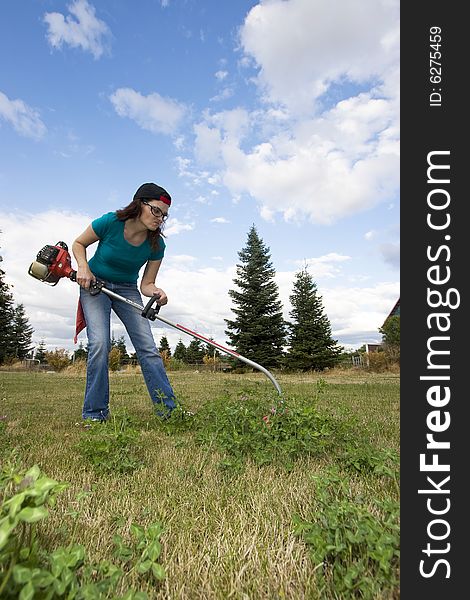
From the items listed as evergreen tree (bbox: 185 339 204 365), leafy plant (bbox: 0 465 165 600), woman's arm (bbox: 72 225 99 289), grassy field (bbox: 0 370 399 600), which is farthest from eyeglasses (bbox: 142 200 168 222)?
evergreen tree (bbox: 185 339 204 365)

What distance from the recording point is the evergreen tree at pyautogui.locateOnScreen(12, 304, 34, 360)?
4603cm

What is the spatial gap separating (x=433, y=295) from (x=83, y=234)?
3.47 metres

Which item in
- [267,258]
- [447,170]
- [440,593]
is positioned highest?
[267,258]

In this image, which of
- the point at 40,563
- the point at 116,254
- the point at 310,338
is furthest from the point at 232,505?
the point at 310,338

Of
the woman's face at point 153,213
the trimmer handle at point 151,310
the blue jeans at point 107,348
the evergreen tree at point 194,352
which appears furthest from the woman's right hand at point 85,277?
the evergreen tree at point 194,352

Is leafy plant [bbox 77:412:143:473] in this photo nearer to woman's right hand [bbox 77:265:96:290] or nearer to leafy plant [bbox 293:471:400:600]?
leafy plant [bbox 293:471:400:600]

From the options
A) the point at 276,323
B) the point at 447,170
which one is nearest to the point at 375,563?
the point at 447,170

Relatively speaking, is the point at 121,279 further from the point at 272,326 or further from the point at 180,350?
the point at 180,350

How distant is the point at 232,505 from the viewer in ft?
5.61

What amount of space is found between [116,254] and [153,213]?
1.96 ft

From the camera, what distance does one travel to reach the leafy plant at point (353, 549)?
1052mm

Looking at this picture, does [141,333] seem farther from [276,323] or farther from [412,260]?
[276,323]

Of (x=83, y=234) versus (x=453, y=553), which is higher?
(x=83, y=234)

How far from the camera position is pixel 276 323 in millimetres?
26547
